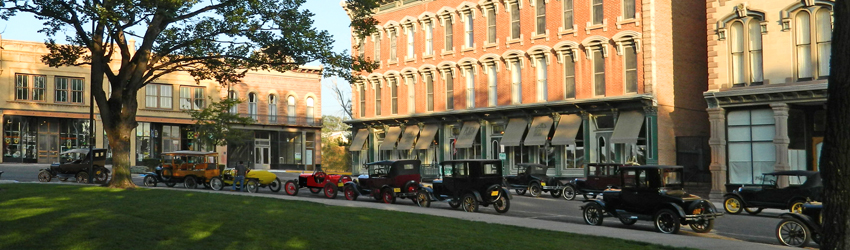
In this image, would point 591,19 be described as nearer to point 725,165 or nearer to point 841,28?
point 725,165

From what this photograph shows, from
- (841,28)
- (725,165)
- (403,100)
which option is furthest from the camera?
(403,100)

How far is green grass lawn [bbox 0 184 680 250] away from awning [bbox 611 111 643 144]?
22.6m

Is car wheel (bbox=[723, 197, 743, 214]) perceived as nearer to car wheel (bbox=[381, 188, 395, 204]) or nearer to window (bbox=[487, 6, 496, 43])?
car wheel (bbox=[381, 188, 395, 204])

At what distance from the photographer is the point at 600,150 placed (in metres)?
41.5

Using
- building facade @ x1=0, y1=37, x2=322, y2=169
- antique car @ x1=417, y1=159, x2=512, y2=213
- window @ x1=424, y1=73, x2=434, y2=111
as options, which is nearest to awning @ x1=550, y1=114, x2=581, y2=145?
window @ x1=424, y1=73, x2=434, y2=111

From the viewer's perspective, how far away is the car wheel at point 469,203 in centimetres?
2428

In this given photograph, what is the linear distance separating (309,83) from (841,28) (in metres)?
70.9

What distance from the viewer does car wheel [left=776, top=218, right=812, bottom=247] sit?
53.4 feet

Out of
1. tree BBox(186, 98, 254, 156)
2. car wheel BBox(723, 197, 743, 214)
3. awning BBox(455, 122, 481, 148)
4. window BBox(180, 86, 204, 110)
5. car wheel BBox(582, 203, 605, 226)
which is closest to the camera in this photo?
car wheel BBox(582, 203, 605, 226)

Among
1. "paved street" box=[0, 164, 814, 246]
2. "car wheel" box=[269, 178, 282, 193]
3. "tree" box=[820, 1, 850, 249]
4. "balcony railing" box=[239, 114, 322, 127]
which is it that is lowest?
"paved street" box=[0, 164, 814, 246]

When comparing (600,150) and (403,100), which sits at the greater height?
(403,100)

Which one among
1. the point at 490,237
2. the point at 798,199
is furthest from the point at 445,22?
the point at 490,237

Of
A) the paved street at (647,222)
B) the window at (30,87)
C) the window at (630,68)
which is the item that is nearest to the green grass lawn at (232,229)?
the paved street at (647,222)

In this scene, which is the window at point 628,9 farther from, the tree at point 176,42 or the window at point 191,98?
the window at point 191,98
